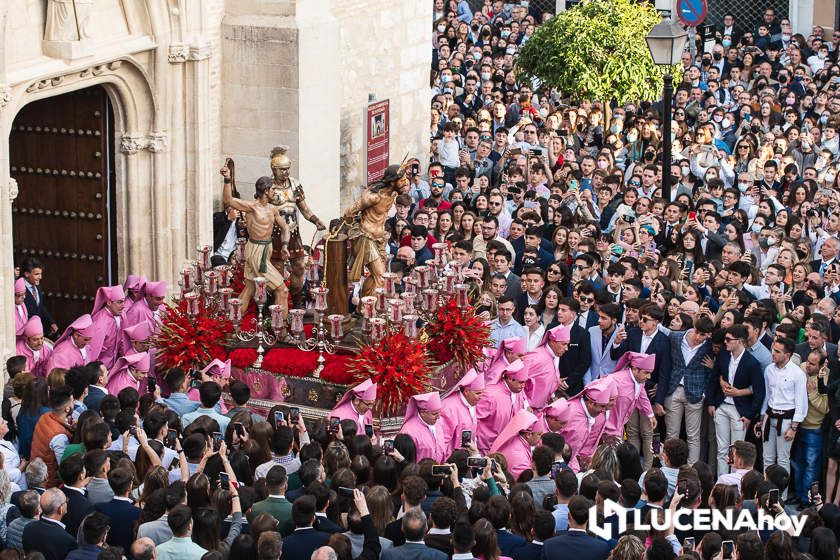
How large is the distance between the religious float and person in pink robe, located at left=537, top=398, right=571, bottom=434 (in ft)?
4.73

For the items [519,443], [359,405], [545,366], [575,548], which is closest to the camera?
[575,548]

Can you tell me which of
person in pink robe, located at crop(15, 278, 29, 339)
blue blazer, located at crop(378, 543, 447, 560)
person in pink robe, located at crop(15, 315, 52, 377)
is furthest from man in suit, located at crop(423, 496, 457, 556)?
person in pink robe, located at crop(15, 278, 29, 339)

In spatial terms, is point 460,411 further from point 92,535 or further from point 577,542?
point 92,535

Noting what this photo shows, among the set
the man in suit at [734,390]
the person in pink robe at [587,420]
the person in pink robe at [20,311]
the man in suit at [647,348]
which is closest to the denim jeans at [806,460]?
the man in suit at [734,390]

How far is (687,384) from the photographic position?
49.4 feet

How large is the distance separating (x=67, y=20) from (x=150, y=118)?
192 centimetres

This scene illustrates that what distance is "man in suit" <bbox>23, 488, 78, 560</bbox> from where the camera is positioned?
35.9 ft

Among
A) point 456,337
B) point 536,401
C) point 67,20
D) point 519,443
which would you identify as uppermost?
point 67,20

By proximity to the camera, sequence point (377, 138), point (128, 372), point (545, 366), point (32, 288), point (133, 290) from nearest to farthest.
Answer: point (128, 372), point (545, 366), point (133, 290), point (32, 288), point (377, 138)

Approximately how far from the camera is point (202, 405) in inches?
535

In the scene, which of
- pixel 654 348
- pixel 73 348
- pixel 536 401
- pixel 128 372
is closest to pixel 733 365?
pixel 654 348

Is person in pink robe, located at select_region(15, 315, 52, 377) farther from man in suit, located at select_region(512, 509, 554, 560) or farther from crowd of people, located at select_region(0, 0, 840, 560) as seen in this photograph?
man in suit, located at select_region(512, 509, 554, 560)

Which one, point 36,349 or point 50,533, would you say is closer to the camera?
point 50,533

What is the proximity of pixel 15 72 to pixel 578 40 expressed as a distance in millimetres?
10383
